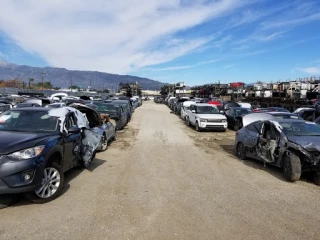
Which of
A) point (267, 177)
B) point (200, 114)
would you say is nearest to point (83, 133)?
point (267, 177)

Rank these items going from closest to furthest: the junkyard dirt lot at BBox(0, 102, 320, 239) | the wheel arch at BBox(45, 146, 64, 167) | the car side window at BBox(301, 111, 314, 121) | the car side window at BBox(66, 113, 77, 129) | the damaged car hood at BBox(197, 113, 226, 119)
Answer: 1. the junkyard dirt lot at BBox(0, 102, 320, 239)
2. the wheel arch at BBox(45, 146, 64, 167)
3. the car side window at BBox(66, 113, 77, 129)
4. the car side window at BBox(301, 111, 314, 121)
5. the damaged car hood at BBox(197, 113, 226, 119)

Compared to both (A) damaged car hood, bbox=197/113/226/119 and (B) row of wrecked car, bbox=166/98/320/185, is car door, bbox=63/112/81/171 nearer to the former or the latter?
(B) row of wrecked car, bbox=166/98/320/185

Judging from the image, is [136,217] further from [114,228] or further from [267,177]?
[267,177]

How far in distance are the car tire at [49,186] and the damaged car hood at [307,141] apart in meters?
5.55

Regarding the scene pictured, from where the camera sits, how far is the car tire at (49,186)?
18.5 feet

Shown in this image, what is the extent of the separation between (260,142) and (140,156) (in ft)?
12.7

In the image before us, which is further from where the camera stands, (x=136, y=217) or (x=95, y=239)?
(x=136, y=217)

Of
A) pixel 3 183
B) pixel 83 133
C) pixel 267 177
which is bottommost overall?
pixel 267 177

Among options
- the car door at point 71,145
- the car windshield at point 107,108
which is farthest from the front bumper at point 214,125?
the car door at point 71,145

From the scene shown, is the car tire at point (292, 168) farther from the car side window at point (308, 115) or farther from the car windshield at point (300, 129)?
the car side window at point (308, 115)

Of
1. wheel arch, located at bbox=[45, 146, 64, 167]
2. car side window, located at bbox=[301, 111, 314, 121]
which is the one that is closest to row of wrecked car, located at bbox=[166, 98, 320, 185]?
wheel arch, located at bbox=[45, 146, 64, 167]

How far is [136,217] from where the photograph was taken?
5.20 m

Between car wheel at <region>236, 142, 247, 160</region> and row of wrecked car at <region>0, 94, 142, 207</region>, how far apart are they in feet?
16.0

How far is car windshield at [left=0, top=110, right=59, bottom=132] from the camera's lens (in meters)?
6.74
